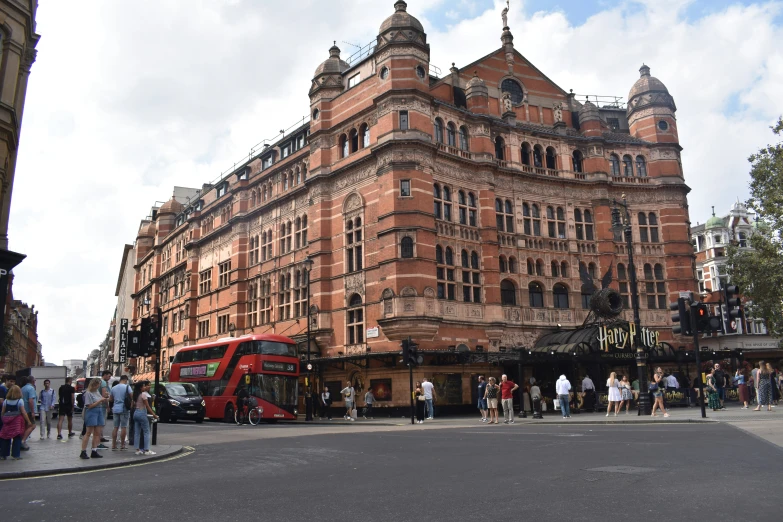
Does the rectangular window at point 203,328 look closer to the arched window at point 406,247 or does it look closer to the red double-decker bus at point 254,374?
the red double-decker bus at point 254,374

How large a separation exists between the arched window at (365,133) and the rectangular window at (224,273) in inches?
708

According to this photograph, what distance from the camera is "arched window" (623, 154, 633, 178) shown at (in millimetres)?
42281

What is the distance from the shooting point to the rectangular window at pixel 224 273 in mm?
49125

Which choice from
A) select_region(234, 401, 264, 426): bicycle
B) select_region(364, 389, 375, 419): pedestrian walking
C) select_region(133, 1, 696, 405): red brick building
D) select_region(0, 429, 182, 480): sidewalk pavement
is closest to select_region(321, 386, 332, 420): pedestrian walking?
select_region(133, 1, 696, 405): red brick building

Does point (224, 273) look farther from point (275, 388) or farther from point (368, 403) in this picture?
point (368, 403)

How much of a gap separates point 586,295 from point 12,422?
109ft

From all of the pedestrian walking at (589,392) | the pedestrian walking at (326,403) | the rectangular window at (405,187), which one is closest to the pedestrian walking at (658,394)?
the pedestrian walking at (589,392)

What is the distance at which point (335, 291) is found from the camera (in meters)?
36.7

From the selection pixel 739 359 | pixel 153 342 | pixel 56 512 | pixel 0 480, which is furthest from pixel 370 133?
pixel 56 512

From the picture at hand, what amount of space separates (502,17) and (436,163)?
14.4 metres

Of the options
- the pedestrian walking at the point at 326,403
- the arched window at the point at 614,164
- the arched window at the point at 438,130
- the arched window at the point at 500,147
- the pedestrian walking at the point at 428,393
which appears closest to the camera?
the pedestrian walking at the point at 428,393

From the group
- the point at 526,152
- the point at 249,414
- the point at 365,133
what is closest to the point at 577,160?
the point at 526,152

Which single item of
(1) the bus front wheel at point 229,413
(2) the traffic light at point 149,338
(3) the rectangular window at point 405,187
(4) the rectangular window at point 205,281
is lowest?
(1) the bus front wheel at point 229,413

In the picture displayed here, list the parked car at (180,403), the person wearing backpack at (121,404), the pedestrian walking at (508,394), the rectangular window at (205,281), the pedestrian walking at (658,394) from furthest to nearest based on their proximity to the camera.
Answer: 1. the rectangular window at (205,281)
2. the parked car at (180,403)
3. the pedestrian walking at (508,394)
4. the pedestrian walking at (658,394)
5. the person wearing backpack at (121,404)
